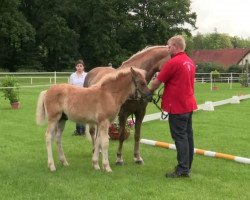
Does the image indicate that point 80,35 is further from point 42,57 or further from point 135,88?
point 135,88

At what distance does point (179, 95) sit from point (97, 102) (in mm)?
1421

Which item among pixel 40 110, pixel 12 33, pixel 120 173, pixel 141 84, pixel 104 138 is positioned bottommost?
pixel 120 173

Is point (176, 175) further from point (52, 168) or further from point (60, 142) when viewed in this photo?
point (60, 142)

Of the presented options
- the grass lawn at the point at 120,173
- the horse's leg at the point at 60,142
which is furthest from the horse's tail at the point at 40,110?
the grass lawn at the point at 120,173

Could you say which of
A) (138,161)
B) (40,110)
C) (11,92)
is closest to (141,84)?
(138,161)

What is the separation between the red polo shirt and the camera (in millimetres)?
6719

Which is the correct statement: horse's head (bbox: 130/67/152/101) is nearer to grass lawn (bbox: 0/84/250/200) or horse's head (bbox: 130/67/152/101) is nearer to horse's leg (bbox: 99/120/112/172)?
horse's leg (bbox: 99/120/112/172)

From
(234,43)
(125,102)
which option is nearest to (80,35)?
(125,102)

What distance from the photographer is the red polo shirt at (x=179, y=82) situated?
6.72 m

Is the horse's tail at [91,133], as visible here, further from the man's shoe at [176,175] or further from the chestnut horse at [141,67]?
the man's shoe at [176,175]

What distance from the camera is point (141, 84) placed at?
7.15 metres

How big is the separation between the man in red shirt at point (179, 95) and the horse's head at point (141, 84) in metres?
0.21

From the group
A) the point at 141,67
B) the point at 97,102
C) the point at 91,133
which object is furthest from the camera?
the point at 91,133

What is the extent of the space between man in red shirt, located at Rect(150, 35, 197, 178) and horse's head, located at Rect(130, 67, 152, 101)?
0.21 meters
